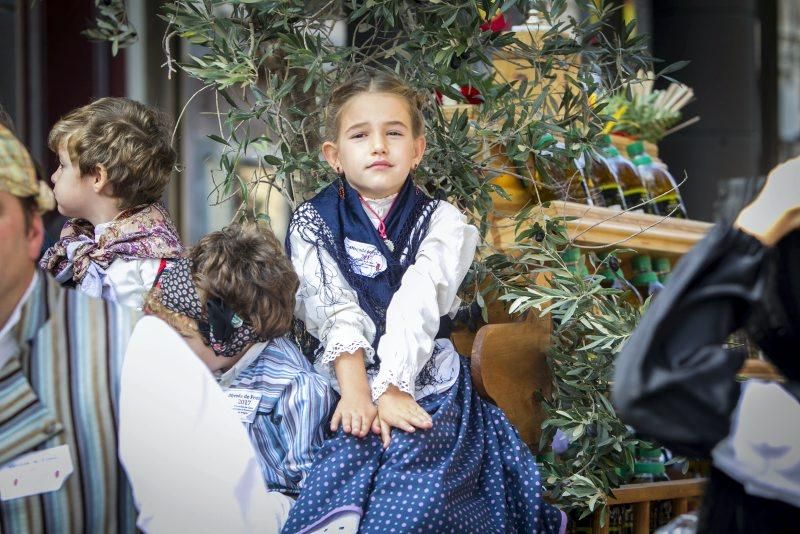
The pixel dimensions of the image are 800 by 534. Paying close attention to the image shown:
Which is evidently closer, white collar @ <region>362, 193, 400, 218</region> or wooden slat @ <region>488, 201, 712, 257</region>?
white collar @ <region>362, 193, 400, 218</region>

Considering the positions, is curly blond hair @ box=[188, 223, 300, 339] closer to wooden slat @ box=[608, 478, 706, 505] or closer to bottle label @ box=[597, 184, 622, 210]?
wooden slat @ box=[608, 478, 706, 505]

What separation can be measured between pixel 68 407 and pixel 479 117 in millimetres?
1616

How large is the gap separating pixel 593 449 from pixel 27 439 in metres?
1.50

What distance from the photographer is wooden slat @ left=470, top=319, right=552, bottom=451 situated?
260cm

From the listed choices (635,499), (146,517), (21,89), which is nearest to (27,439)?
(146,517)

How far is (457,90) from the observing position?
2910 mm

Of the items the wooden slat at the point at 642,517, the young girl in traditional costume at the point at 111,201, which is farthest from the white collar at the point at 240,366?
the wooden slat at the point at 642,517

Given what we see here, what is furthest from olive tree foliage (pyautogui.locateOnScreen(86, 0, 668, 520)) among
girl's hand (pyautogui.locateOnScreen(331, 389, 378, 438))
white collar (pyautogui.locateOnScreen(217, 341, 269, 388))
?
white collar (pyautogui.locateOnScreen(217, 341, 269, 388))

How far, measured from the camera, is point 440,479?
222cm

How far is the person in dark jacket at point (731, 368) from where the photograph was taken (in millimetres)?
1500

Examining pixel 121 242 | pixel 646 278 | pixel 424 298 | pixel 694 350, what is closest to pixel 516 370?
pixel 424 298

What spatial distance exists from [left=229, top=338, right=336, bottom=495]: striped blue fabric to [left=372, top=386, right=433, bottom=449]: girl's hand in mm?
119

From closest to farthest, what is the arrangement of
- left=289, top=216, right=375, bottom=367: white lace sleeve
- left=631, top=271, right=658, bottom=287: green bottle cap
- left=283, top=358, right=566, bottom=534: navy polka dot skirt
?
left=283, top=358, right=566, bottom=534: navy polka dot skirt → left=289, top=216, right=375, bottom=367: white lace sleeve → left=631, top=271, right=658, bottom=287: green bottle cap

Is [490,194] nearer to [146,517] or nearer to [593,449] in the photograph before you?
[593,449]
